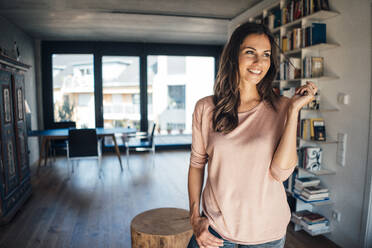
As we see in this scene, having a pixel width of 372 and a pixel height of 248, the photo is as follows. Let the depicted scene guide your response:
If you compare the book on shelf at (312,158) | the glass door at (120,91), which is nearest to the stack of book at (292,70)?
the book on shelf at (312,158)

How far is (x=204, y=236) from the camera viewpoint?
1088 mm

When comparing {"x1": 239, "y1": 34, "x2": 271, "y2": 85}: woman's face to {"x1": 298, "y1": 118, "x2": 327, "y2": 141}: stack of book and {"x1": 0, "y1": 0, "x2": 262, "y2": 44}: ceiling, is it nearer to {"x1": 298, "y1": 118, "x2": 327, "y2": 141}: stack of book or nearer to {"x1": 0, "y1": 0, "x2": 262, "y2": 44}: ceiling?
{"x1": 298, "y1": 118, "x2": 327, "y2": 141}: stack of book

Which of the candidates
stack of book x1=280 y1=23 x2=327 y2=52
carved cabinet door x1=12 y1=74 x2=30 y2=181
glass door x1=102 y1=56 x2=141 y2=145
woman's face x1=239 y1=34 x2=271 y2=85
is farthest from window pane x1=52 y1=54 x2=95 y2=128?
woman's face x1=239 y1=34 x2=271 y2=85

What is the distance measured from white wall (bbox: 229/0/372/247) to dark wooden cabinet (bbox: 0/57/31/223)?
11.9 feet

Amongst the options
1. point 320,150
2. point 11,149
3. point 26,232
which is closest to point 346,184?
point 320,150

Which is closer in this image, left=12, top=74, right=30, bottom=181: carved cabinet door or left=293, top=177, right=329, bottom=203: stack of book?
left=293, top=177, right=329, bottom=203: stack of book

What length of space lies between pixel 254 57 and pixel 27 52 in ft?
21.3

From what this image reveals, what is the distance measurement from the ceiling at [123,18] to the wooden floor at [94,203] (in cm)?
291

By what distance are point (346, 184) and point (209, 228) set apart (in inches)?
83.6

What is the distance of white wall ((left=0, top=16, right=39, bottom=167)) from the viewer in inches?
191

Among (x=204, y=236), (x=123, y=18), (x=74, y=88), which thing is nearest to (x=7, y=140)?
(x=123, y=18)

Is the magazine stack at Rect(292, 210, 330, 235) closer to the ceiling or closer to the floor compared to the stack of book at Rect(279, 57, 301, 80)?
closer to the floor

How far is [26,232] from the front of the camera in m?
2.90

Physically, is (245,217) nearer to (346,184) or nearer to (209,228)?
(209,228)
